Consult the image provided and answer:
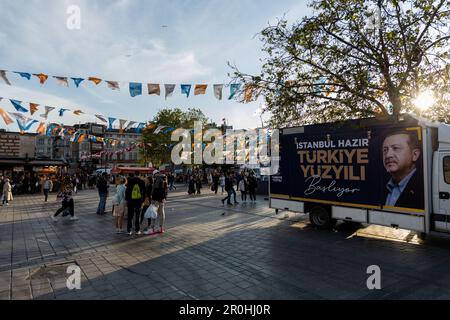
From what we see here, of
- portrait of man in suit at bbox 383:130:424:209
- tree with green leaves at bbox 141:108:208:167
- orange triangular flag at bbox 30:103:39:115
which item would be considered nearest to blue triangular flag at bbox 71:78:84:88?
orange triangular flag at bbox 30:103:39:115

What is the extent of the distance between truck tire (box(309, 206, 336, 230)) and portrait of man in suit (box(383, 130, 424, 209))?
2012mm

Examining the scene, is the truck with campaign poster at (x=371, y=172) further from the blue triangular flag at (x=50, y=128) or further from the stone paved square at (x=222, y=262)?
the blue triangular flag at (x=50, y=128)

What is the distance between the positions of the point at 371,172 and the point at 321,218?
7.87 ft

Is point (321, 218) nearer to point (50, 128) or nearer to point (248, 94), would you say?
point (248, 94)

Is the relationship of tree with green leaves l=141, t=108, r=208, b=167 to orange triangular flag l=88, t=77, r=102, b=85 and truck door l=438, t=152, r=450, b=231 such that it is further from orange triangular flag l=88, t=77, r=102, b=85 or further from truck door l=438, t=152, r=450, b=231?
truck door l=438, t=152, r=450, b=231

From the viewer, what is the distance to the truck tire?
9.45 meters

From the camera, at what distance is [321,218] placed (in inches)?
381

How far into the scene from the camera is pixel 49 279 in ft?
17.3

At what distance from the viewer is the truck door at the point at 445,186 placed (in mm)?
7102

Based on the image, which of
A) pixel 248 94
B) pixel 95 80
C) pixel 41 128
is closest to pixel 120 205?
pixel 248 94
